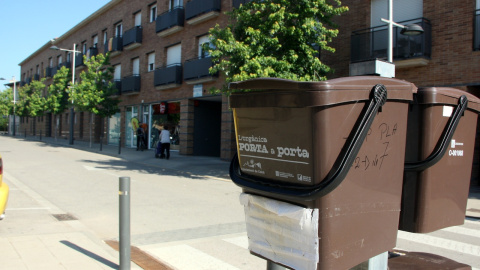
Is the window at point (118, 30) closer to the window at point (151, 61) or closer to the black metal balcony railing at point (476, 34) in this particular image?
the window at point (151, 61)

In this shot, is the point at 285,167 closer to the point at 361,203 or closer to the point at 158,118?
the point at 361,203

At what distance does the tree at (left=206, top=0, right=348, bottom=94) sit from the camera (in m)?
11.8

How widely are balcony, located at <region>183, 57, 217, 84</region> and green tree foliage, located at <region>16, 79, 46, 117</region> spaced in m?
23.4

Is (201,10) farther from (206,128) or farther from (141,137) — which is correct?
(141,137)

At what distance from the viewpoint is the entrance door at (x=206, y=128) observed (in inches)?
871

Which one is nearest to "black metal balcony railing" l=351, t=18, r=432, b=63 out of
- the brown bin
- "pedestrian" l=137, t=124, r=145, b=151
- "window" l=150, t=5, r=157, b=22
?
the brown bin

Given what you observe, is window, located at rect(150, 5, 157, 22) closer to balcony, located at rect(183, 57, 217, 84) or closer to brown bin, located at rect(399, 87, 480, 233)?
balcony, located at rect(183, 57, 217, 84)

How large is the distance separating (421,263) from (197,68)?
1841 centimetres

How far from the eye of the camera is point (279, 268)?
2.25m

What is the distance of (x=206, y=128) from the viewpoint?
2259 cm

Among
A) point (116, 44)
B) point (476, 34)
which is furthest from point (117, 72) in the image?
point (476, 34)

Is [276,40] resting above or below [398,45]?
below

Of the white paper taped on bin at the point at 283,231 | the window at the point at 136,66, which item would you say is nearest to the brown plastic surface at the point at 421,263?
the white paper taped on bin at the point at 283,231

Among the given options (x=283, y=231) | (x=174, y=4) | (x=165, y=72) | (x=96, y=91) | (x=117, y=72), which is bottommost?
(x=283, y=231)
